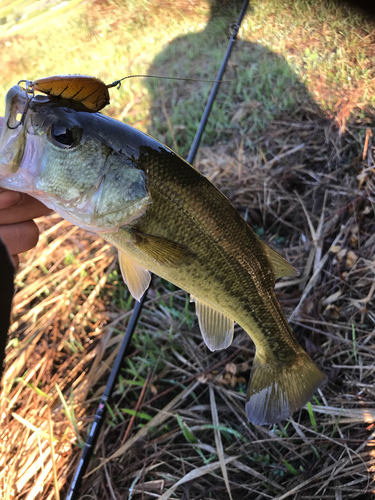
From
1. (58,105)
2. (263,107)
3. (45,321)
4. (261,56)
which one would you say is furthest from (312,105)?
(45,321)

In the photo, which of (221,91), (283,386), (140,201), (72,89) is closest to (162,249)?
(140,201)

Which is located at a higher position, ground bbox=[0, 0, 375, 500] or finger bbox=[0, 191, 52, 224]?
finger bbox=[0, 191, 52, 224]

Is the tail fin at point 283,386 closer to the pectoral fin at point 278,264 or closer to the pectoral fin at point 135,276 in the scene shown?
the pectoral fin at point 278,264

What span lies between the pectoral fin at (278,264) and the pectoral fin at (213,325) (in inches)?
13.0

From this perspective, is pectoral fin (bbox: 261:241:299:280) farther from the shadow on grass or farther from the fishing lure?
the shadow on grass

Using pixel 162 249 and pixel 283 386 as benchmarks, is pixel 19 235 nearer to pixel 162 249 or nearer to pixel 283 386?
pixel 162 249

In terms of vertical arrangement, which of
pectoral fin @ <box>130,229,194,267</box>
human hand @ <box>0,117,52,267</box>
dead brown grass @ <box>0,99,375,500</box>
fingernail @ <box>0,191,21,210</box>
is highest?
fingernail @ <box>0,191,21,210</box>

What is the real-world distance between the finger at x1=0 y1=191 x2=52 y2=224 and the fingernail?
3 centimetres

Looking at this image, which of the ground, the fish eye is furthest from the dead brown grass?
the fish eye

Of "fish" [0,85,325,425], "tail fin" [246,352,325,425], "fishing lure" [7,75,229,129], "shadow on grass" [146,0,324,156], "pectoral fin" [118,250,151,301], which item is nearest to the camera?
"fishing lure" [7,75,229,129]

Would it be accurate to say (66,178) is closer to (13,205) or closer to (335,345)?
(13,205)

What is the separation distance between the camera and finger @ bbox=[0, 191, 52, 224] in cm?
156

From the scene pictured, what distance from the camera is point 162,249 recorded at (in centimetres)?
138

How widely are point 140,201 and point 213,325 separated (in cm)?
70
